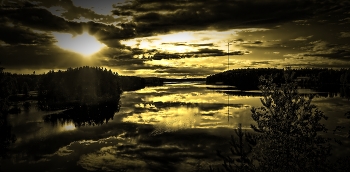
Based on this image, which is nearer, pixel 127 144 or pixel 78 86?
pixel 127 144

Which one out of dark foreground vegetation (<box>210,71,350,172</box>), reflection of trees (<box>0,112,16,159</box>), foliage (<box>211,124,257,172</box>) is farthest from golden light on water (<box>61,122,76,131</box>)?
dark foreground vegetation (<box>210,71,350,172</box>)

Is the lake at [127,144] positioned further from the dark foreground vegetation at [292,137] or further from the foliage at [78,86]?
the foliage at [78,86]

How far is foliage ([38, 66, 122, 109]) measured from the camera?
409ft

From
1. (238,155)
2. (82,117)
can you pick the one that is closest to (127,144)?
(238,155)

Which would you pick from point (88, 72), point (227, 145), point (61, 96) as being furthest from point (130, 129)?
point (88, 72)

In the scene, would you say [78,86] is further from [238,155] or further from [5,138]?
[238,155]

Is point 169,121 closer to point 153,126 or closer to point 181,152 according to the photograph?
point 153,126

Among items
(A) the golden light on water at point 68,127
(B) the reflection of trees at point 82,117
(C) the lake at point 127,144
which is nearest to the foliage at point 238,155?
(C) the lake at point 127,144

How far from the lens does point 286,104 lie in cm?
1471

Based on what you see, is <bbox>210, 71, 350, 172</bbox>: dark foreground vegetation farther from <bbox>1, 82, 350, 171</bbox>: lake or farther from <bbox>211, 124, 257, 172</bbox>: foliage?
<bbox>1, 82, 350, 171</bbox>: lake

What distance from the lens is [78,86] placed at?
432ft

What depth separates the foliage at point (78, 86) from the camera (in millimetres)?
124812

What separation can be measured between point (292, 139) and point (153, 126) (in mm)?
35996

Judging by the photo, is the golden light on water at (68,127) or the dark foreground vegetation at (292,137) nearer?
the dark foreground vegetation at (292,137)
